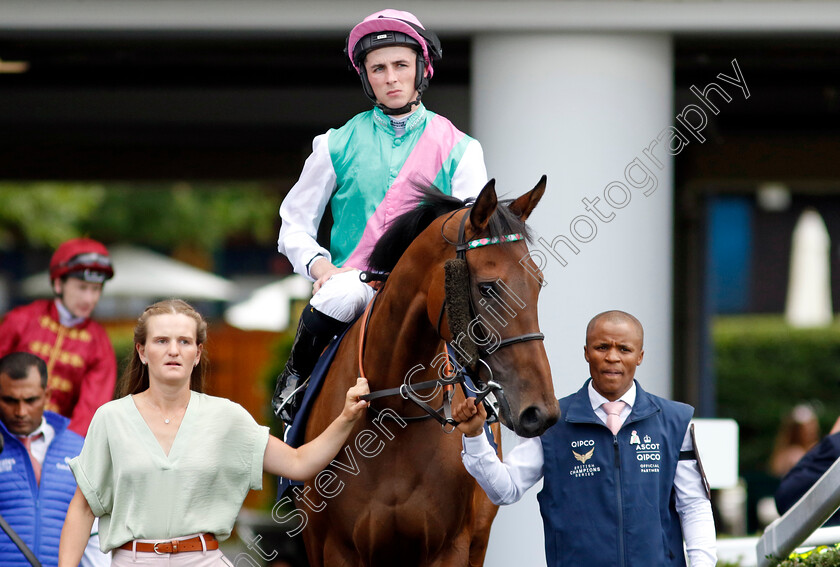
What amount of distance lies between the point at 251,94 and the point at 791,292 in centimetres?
1207

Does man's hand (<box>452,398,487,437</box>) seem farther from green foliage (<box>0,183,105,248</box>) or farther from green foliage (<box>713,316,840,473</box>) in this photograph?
green foliage (<box>0,183,105,248</box>)

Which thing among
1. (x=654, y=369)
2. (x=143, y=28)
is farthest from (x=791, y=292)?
(x=143, y=28)

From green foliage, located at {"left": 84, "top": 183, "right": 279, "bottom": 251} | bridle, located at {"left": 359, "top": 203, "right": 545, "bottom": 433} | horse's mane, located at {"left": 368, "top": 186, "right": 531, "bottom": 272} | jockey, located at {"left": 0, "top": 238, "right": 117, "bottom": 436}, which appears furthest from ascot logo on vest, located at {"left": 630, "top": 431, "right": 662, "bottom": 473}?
green foliage, located at {"left": 84, "top": 183, "right": 279, "bottom": 251}

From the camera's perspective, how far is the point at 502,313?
2.95 meters

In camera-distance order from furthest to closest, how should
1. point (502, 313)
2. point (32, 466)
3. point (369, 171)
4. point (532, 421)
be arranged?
point (32, 466), point (369, 171), point (502, 313), point (532, 421)

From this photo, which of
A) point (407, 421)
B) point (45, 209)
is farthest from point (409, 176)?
point (45, 209)

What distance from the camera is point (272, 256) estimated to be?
2606 cm

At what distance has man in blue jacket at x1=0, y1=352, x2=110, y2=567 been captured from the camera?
163 inches

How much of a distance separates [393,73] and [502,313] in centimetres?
121

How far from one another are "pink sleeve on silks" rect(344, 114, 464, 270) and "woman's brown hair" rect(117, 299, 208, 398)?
73 centimetres

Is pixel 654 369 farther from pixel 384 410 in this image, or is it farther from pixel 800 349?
pixel 800 349

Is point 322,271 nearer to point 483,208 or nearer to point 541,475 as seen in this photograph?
point 483,208

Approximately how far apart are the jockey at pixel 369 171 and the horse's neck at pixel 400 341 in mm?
278

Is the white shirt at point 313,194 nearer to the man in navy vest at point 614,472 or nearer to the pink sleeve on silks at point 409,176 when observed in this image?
the pink sleeve on silks at point 409,176
